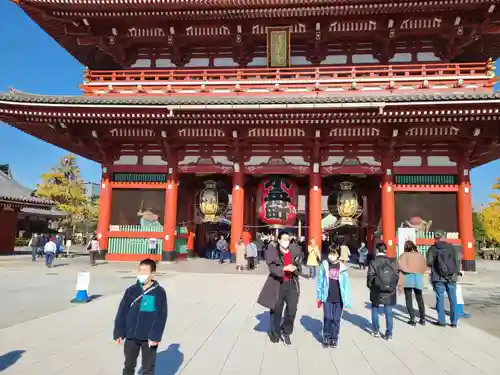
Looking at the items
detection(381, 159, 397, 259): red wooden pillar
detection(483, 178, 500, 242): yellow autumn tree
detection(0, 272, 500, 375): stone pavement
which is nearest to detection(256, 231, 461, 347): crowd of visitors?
detection(0, 272, 500, 375): stone pavement

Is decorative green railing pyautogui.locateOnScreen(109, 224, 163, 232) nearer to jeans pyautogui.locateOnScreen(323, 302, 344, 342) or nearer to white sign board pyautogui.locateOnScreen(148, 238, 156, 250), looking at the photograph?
white sign board pyautogui.locateOnScreen(148, 238, 156, 250)

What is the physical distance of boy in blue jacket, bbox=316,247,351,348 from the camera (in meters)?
5.76

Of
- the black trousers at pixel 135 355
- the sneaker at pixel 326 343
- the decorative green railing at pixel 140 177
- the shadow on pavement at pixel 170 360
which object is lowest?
the shadow on pavement at pixel 170 360

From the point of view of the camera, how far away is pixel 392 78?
16.3 m

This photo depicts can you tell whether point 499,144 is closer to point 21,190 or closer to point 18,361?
point 18,361

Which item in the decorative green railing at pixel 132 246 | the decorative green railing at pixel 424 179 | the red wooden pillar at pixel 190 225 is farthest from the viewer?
the red wooden pillar at pixel 190 225

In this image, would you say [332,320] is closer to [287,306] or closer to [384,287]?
[287,306]

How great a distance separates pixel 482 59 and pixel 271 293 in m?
20.1

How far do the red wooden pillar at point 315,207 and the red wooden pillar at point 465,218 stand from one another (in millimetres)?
6430

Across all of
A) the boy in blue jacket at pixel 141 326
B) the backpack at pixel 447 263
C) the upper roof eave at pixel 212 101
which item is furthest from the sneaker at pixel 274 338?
the upper roof eave at pixel 212 101

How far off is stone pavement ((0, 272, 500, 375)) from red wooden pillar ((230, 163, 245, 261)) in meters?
9.01

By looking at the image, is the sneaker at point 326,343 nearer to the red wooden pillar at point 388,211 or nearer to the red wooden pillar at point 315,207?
the red wooden pillar at point 315,207

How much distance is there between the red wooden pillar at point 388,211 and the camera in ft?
54.0

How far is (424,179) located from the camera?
17000mm
